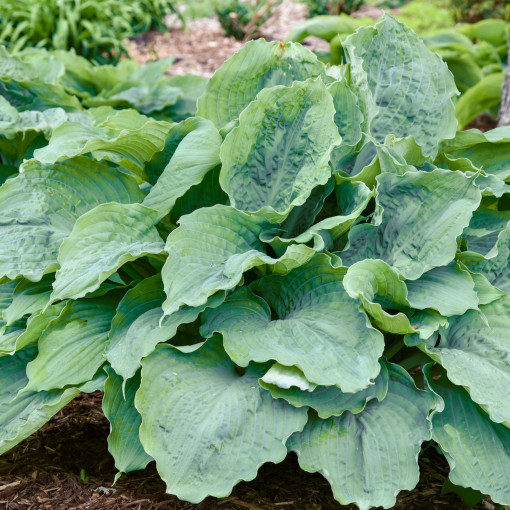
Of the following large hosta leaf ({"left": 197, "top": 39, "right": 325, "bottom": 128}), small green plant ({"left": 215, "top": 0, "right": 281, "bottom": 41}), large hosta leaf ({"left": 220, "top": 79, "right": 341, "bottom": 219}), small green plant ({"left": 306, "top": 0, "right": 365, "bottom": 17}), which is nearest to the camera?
large hosta leaf ({"left": 220, "top": 79, "right": 341, "bottom": 219})

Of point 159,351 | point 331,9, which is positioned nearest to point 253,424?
point 159,351

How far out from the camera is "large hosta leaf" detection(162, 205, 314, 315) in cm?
191

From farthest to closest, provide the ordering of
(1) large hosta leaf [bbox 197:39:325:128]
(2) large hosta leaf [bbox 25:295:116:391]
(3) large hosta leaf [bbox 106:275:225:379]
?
1. (1) large hosta leaf [bbox 197:39:325:128]
2. (2) large hosta leaf [bbox 25:295:116:391]
3. (3) large hosta leaf [bbox 106:275:225:379]

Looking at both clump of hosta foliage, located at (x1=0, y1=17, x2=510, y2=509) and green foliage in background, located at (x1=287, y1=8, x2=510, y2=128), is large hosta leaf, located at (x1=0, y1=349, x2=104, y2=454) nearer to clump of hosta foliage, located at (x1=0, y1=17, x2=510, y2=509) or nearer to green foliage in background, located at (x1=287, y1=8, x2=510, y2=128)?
clump of hosta foliage, located at (x1=0, y1=17, x2=510, y2=509)

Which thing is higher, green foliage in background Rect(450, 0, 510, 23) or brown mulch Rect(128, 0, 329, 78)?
green foliage in background Rect(450, 0, 510, 23)

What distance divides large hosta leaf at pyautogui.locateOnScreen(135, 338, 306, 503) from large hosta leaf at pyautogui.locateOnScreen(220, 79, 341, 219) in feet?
2.02

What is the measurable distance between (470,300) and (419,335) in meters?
0.21

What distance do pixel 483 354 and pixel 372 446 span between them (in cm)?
48

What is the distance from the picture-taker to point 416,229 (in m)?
2.16

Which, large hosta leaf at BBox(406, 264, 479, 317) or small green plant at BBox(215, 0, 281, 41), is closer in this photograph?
large hosta leaf at BBox(406, 264, 479, 317)

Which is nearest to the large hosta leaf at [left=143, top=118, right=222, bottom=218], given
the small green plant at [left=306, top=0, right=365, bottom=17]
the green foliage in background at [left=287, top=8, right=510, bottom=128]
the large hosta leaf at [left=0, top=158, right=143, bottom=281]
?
the large hosta leaf at [left=0, top=158, right=143, bottom=281]

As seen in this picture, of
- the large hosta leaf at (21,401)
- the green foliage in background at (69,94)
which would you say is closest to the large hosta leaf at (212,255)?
the large hosta leaf at (21,401)

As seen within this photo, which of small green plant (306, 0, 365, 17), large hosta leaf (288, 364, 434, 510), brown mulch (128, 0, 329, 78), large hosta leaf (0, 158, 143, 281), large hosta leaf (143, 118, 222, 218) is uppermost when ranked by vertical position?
large hosta leaf (143, 118, 222, 218)

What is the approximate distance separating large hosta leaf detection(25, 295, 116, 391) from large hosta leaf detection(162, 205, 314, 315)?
45 cm
